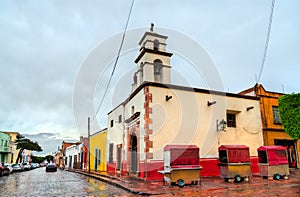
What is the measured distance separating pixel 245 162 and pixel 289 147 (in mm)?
8131

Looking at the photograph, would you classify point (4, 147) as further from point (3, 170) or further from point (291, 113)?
point (291, 113)

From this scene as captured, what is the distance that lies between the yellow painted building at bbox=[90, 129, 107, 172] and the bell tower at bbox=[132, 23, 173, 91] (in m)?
10.3

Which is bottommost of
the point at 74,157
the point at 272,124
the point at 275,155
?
the point at 74,157

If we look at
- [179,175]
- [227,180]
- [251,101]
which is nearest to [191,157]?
[179,175]

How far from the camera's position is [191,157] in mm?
11711

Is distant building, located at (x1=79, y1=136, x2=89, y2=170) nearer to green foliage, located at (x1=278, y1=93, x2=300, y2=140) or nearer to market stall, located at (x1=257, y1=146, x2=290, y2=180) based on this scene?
market stall, located at (x1=257, y1=146, x2=290, y2=180)

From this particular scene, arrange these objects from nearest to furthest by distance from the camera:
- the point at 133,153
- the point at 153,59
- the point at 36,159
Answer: the point at 153,59 → the point at 133,153 → the point at 36,159

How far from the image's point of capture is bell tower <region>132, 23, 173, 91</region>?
1604 centimetres

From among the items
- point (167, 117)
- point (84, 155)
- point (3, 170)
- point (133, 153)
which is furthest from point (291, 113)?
point (84, 155)

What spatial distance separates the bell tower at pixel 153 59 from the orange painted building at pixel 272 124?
295 inches

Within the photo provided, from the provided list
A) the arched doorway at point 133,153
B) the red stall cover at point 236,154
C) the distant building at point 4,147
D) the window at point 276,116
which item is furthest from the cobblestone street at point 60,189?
the distant building at point 4,147

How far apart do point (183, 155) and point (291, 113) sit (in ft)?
30.0

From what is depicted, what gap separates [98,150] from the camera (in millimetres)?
26969

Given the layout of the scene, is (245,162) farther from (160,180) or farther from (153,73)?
(153,73)
